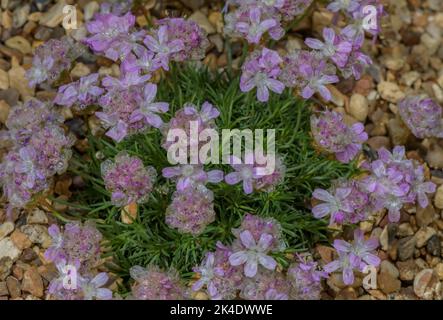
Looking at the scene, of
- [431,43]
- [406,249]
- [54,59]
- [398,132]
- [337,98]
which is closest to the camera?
[54,59]

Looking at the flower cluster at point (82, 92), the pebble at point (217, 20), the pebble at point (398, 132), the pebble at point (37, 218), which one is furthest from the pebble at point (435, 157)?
the pebble at point (37, 218)

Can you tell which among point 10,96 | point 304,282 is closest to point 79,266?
point 304,282

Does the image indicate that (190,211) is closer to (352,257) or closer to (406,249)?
(352,257)

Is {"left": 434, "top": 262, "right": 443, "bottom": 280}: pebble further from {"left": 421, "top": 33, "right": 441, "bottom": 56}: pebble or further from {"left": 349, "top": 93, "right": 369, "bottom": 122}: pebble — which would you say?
{"left": 421, "top": 33, "right": 441, "bottom": 56}: pebble

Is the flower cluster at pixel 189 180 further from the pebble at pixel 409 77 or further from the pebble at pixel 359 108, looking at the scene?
the pebble at pixel 409 77

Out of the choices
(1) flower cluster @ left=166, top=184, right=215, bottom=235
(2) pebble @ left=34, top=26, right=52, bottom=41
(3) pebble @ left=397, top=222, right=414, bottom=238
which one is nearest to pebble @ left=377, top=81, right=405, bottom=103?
(3) pebble @ left=397, top=222, right=414, bottom=238

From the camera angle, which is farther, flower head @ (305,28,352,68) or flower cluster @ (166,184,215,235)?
flower head @ (305,28,352,68)
